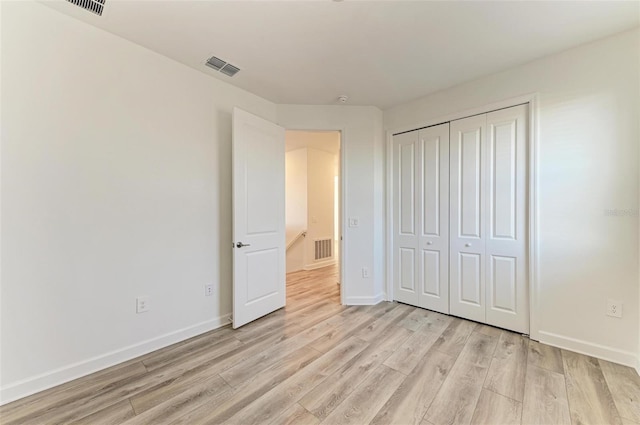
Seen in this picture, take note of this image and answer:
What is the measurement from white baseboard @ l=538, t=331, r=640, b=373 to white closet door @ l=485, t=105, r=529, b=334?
0.18 m

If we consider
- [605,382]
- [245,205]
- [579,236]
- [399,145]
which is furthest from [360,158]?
[605,382]

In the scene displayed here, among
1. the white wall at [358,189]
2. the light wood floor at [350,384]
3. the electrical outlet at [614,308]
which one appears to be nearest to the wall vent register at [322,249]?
the white wall at [358,189]

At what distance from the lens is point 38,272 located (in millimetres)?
1661

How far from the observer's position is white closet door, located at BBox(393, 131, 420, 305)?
310 centimetres

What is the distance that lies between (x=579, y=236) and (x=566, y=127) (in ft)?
2.94

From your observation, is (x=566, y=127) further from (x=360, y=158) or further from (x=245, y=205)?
(x=245, y=205)

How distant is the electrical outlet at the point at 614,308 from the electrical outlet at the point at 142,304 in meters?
3.62

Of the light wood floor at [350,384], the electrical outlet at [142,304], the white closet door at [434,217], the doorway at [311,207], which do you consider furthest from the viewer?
the doorway at [311,207]

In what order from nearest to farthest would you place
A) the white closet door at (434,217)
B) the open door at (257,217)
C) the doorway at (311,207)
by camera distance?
the open door at (257,217), the white closet door at (434,217), the doorway at (311,207)

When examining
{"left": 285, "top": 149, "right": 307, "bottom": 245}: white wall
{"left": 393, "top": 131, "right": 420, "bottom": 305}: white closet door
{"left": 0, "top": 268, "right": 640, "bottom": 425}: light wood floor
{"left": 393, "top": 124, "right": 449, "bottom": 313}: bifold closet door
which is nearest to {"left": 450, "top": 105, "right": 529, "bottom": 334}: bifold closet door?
{"left": 393, "top": 124, "right": 449, "bottom": 313}: bifold closet door

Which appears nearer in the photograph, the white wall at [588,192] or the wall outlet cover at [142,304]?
the white wall at [588,192]

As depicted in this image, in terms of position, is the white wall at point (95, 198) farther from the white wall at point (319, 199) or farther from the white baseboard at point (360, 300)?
the white wall at point (319, 199)

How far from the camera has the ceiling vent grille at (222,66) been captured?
227cm

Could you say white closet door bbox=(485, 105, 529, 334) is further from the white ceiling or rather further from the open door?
the open door
